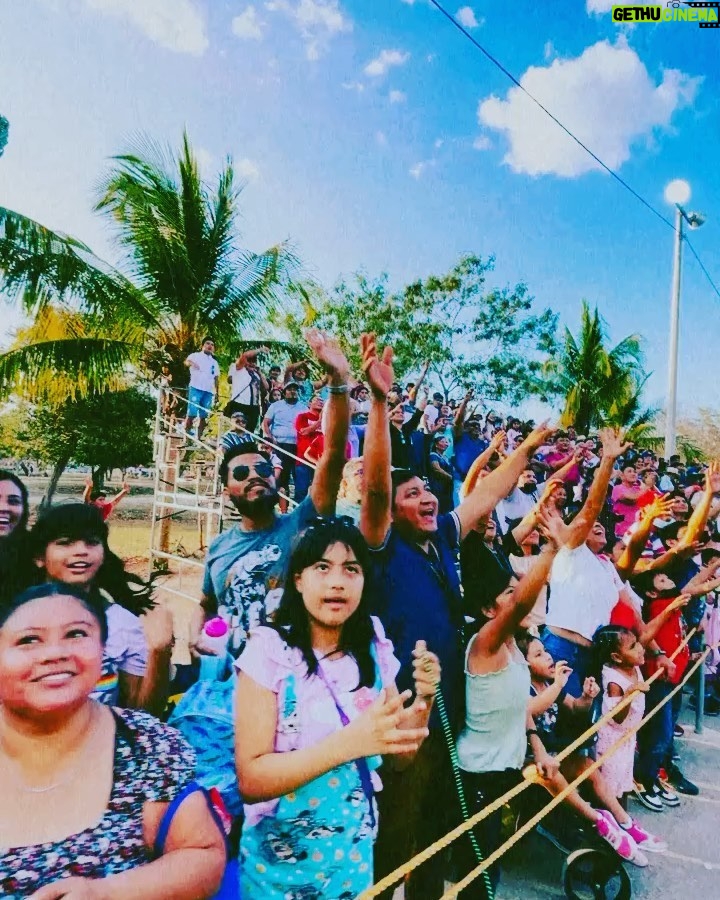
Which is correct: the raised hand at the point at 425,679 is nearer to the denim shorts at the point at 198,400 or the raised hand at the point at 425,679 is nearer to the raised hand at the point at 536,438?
the raised hand at the point at 536,438

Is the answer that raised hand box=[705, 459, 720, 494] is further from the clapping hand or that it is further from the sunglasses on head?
the sunglasses on head

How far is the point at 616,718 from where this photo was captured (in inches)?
144

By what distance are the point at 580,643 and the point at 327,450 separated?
220 centimetres

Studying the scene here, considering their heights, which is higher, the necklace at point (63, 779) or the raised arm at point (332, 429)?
the raised arm at point (332, 429)

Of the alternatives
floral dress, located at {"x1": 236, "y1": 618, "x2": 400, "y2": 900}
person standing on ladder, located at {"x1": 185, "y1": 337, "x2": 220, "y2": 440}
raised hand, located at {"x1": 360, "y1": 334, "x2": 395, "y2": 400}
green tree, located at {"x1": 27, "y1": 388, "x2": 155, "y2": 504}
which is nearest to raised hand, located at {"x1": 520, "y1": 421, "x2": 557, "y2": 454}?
raised hand, located at {"x1": 360, "y1": 334, "x2": 395, "y2": 400}

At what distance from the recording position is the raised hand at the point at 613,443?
3496 millimetres

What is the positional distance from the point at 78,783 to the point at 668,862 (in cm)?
352

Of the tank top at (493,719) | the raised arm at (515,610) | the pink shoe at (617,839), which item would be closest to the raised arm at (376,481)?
the raised arm at (515,610)

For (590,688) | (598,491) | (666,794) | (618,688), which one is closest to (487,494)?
(598,491)

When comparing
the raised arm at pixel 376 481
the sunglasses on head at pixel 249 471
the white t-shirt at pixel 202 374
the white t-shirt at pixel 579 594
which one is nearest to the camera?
the raised arm at pixel 376 481

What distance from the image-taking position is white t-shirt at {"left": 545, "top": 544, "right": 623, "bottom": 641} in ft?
12.0

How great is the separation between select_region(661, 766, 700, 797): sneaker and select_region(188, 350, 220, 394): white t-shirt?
6.59 meters

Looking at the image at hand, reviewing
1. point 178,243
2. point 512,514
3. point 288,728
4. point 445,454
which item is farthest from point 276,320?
point 288,728

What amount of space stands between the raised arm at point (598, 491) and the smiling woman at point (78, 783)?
2.73 metres
